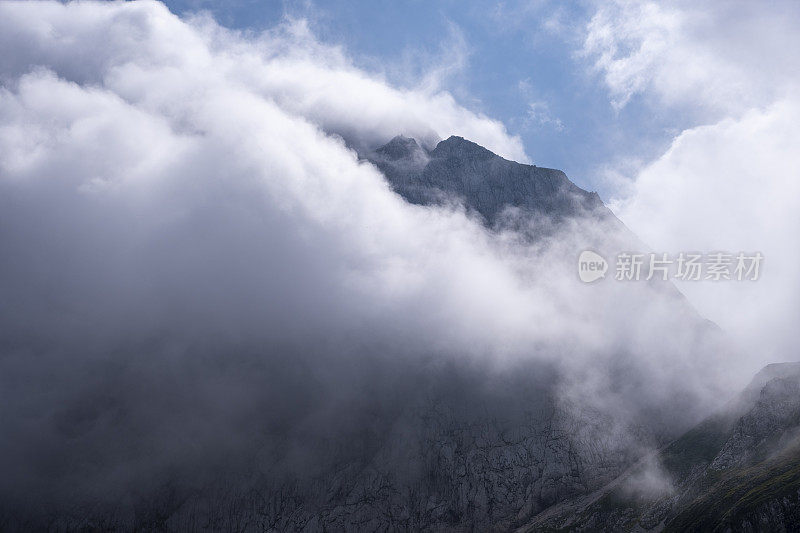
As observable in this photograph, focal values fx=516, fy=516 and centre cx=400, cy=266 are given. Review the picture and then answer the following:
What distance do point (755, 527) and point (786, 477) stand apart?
93.6 feet

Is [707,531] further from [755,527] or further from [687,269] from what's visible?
[687,269]

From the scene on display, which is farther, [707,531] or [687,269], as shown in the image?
[707,531]

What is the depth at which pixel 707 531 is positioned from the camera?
18762cm

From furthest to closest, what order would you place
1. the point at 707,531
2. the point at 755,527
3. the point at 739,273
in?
the point at 707,531
the point at 755,527
the point at 739,273

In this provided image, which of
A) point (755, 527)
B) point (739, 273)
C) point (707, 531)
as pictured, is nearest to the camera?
point (739, 273)

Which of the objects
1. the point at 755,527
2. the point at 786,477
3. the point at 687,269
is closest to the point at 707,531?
the point at 755,527

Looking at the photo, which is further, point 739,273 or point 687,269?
point 687,269

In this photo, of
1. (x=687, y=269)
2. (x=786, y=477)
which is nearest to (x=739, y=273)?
(x=687, y=269)

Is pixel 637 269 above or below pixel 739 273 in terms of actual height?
above

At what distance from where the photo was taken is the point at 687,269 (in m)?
175

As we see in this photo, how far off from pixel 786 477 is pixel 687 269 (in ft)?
294

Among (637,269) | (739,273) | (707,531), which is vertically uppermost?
(637,269)

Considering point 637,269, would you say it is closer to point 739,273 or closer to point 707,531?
point 739,273

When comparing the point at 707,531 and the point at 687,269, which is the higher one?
the point at 687,269
